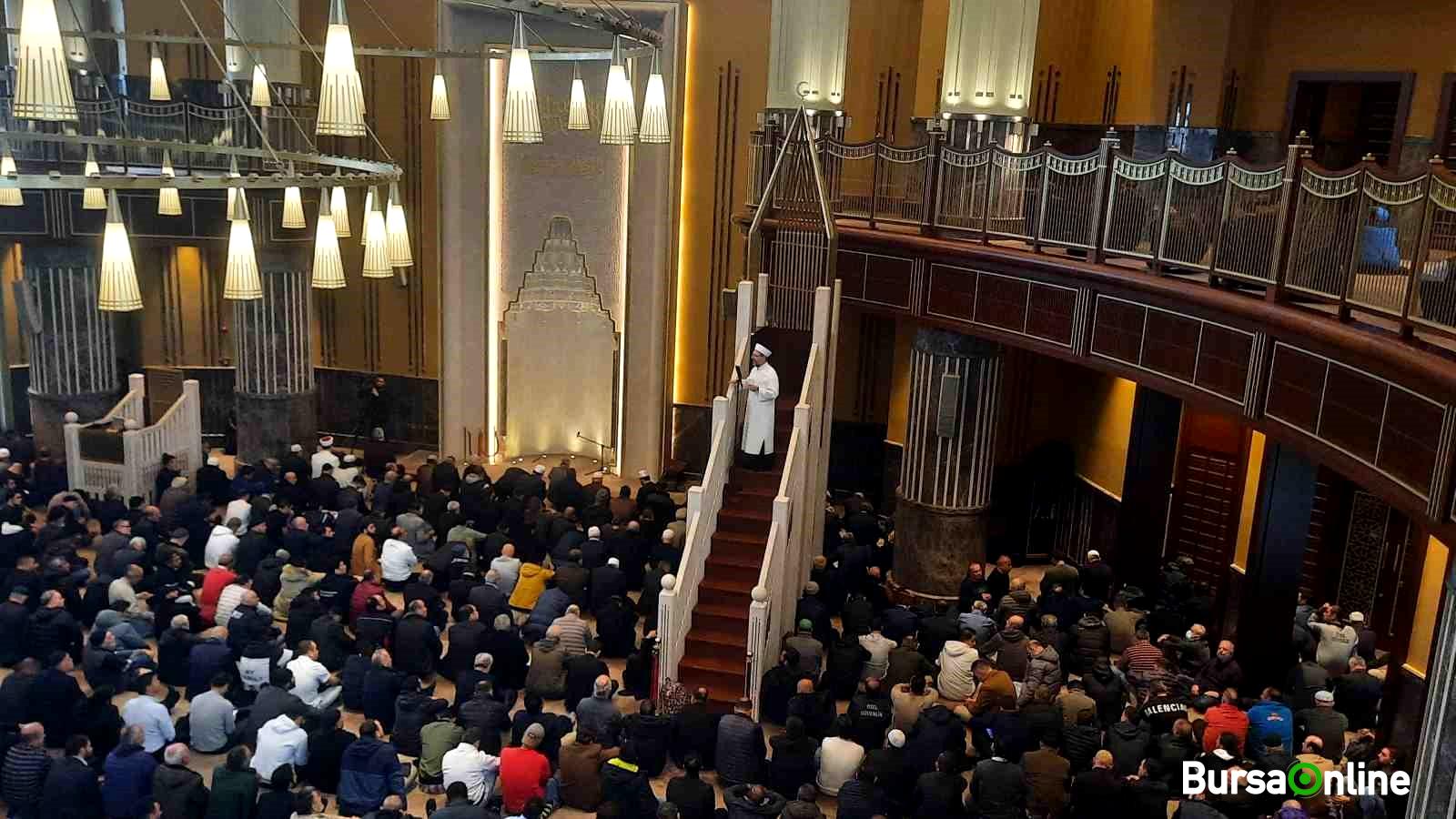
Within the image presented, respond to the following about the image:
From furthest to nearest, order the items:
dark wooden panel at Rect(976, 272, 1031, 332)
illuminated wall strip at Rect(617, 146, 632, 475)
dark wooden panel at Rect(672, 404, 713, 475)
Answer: dark wooden panel at Rect(672, 404, 713, 475) < illuminated wall strip at Rect(617, 146, 632, 475) < dark wooden panel at Rect(976, 272, 1031, 332)

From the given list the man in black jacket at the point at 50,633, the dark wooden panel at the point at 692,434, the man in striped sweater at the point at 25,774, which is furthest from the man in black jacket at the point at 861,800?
the dark wooden panel at the point at 692,434

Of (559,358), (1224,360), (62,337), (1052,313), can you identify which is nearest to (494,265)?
(559,358)

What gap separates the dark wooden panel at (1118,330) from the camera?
27.9 ft

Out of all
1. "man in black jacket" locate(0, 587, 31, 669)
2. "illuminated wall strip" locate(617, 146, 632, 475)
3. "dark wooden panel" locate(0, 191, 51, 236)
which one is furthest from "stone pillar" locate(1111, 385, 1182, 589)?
"dark wooden panel" locate(0, 191, 51, 236)

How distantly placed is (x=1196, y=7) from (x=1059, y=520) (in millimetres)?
5117

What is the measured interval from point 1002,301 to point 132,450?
27.9 feet

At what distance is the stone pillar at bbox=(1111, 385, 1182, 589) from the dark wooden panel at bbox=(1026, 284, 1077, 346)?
2.46m

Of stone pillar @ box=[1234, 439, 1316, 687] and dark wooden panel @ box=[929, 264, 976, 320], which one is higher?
dark wooden panel @ box=[929, 264, 976, 320]

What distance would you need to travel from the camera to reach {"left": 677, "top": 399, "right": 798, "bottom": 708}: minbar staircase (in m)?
9.30

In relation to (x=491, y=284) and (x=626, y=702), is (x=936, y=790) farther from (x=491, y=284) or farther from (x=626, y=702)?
(x=491, y=284)

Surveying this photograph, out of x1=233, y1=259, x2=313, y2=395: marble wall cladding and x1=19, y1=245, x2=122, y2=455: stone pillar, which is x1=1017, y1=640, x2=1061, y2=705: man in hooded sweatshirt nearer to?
x1=233, y1=259, x2=313, y2=395: marble wall cladding

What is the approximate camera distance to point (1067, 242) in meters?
9.30

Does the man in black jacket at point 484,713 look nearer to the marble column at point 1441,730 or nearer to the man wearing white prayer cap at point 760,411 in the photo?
the man wearing white prayer cap at point 760,411

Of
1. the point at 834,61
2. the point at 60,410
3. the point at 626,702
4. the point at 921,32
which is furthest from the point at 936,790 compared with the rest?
the point at 60,410
